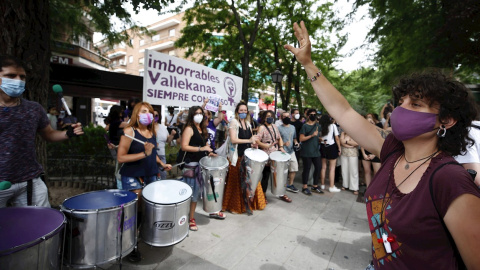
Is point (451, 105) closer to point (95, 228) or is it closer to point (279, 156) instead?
point (95, 228)

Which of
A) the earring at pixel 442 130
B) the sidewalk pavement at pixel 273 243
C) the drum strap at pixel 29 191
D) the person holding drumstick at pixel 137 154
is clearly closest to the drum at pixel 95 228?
the drum strap at pixel 29 191

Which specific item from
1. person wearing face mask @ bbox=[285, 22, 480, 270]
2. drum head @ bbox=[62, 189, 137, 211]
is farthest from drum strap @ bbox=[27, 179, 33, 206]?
person wearing face mask @ bbox=[285, 22, 480, 270]

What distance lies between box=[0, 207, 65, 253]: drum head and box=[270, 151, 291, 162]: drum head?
3503 mm

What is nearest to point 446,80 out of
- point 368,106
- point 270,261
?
point 270,261

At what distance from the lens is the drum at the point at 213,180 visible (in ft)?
12.1

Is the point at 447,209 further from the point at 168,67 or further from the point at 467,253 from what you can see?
the point at 168,67

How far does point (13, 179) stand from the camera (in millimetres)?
2139

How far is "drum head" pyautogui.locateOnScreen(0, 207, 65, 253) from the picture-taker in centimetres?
149

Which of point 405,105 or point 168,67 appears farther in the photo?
point 168,67

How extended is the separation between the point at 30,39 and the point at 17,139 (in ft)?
5.82

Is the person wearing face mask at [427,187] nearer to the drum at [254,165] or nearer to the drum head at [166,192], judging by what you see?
the drum head at [166,192]

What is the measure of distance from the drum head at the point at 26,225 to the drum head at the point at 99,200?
27cm

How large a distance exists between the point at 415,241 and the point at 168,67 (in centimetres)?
442

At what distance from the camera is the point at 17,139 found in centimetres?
215
